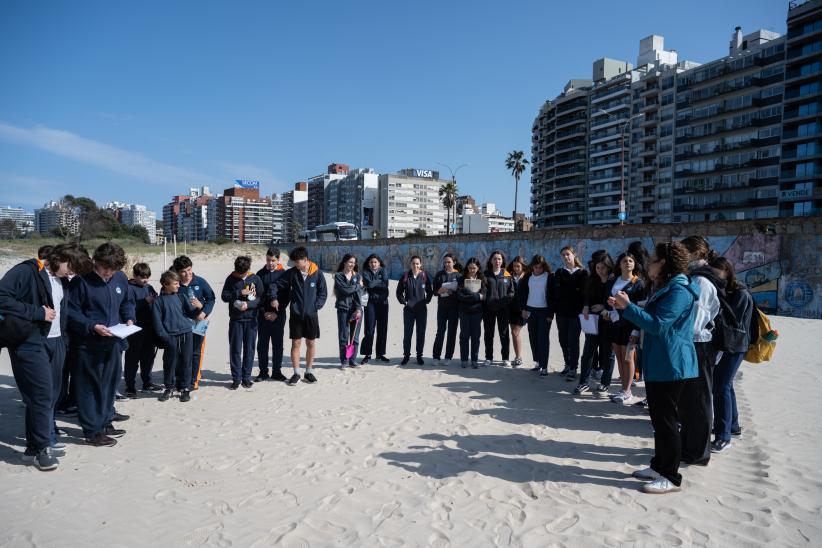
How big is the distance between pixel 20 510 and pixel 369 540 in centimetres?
269

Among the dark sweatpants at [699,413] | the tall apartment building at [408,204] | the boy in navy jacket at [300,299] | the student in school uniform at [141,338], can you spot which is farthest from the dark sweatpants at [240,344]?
the tall apartment building at [408,204]

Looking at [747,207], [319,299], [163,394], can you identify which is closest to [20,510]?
[163,394]

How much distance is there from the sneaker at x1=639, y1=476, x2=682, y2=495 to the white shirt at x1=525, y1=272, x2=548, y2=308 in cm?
396

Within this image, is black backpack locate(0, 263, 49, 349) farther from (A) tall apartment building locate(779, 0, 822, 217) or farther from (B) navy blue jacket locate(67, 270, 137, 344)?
(A) tall apartment building locate(779, 0, 822, 217)

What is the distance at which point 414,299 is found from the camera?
8484 millimetres

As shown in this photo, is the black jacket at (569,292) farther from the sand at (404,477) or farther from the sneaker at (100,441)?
the sneaker at (100,441)

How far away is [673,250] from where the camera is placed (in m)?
3.92

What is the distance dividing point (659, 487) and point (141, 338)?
6.50 meters

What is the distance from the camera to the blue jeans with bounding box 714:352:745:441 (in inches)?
187

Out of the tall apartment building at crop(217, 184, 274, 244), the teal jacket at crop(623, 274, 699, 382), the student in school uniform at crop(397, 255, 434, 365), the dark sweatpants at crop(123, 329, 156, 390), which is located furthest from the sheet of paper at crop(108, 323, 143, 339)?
the tall apartment building at crop(217, 184, 274, 244)

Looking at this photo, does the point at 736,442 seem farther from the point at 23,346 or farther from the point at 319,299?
the point at 23,346

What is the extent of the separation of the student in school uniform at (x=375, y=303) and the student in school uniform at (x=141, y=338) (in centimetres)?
337

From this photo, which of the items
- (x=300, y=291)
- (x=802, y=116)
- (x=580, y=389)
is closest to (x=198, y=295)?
(x=300, y=291)

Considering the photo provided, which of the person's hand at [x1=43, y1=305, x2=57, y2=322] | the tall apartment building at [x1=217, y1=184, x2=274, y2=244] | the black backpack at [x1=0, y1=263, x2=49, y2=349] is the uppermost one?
the tall apartment building at [x1=217, y1=184, x2=274, y2=244]
